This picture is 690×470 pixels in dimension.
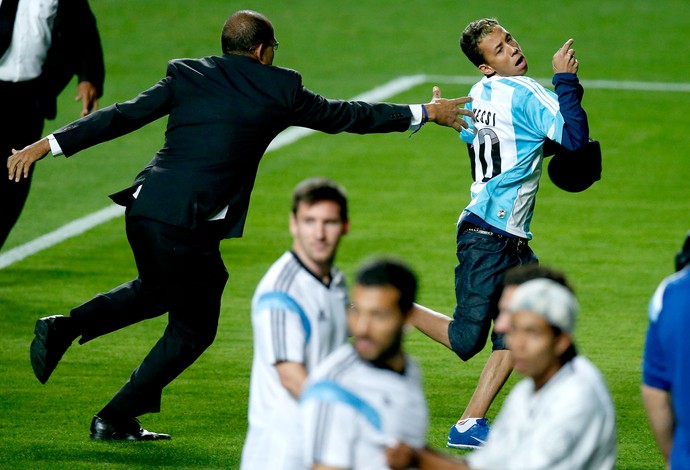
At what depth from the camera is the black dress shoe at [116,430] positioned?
773 centimetres

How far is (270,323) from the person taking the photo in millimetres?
5145

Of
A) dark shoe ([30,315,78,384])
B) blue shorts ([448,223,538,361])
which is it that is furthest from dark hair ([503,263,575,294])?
dark shoe ([30,315,78,384])

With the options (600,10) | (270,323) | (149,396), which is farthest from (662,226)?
(600,10)

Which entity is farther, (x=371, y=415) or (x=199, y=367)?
(x=199, y=367)

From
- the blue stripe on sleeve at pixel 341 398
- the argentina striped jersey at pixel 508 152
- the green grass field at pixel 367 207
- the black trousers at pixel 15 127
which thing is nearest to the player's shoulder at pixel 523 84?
the argentina striped jersey at pixel 508 152

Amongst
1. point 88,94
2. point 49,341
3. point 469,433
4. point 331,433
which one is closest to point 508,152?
point 469,433

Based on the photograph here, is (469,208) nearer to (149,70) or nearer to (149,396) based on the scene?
(149,396)

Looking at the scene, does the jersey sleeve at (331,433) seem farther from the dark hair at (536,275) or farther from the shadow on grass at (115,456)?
the shadow on grass at (115,456)

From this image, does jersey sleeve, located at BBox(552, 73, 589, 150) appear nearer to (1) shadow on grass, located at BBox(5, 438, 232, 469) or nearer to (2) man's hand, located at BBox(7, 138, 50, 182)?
(1) shadow on grass, located at BBox(5, 438, 232, 469)

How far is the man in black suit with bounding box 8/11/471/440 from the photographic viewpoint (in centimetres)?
737

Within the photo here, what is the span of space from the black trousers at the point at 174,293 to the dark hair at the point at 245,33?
0.96m

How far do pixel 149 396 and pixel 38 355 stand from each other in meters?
0.76

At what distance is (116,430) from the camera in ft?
25.4

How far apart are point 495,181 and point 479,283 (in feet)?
1.97
